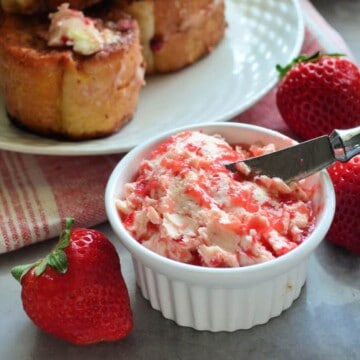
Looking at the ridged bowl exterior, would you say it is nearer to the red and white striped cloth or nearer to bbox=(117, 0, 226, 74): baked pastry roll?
the red and white striped cloth

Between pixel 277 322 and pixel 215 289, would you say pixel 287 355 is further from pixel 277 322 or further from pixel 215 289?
pixel 215 289

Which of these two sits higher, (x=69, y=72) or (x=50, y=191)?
(x=69, y=72)

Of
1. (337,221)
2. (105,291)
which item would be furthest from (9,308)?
(337,221)

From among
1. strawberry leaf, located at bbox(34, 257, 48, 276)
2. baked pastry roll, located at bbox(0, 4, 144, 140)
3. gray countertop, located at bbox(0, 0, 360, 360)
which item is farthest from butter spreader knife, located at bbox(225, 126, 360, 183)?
baked pastry roll, located at bbox(0, 4, 144, 140)

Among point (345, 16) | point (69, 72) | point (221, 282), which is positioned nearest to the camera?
point (221, 282)

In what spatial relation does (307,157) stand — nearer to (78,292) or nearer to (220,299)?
(220,299)

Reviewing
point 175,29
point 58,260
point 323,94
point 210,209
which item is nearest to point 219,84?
point 175,29
